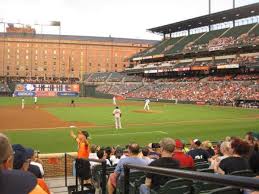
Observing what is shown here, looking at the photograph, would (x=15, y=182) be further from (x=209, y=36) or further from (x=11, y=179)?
(x=209, y=36)

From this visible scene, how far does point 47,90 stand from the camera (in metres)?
96.9

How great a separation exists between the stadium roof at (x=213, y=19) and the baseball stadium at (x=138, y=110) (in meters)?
0.24

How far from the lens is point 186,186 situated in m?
5.57

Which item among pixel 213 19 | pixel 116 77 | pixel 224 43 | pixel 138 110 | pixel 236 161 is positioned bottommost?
pixel 138 110

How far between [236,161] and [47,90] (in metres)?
94.0

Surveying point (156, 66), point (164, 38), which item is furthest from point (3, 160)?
point (164, 38)

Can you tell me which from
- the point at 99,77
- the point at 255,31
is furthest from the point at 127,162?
the point at 99,77

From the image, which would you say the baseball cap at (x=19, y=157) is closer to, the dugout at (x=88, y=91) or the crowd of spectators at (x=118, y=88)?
the crowd of spectators at (x=118, y=88)

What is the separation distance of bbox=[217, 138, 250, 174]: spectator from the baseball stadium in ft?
0.06

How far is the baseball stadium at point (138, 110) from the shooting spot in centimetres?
578

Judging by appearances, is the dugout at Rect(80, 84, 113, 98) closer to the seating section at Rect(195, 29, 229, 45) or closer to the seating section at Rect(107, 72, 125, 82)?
the seating section at Rect(107, 72, 125, 82)

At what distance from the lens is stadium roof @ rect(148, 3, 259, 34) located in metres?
72.0

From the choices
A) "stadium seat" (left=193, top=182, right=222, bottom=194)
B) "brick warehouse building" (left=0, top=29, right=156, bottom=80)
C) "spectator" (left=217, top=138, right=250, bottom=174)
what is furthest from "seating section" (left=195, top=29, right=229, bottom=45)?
"stadium seat" (left=193, top=182, right=222, bottom=194)

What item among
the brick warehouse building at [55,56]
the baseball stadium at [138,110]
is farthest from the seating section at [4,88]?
the brick warehouse building at [55,56]
